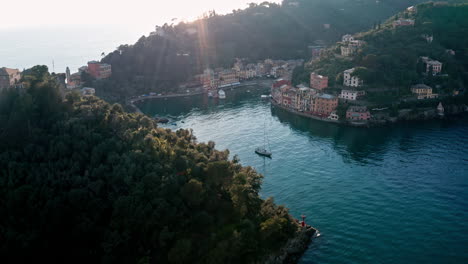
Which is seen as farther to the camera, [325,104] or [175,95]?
[175,95]

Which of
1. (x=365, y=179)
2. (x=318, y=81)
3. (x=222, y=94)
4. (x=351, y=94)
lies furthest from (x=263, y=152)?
(x=222, y=94)

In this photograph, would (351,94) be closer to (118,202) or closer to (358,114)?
(358,114)

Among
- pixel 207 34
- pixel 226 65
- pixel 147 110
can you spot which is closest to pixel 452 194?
pixel 147 110

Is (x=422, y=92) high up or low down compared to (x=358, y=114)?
up

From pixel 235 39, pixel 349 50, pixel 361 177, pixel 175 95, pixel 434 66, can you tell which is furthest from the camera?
pixel 235 39

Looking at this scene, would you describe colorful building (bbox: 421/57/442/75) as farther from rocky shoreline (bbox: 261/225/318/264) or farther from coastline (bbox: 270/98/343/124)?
rocky shoreline (bbox: 261/225/318/264)

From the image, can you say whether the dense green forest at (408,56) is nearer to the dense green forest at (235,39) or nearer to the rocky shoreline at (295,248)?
the dense green forest at (235,39)

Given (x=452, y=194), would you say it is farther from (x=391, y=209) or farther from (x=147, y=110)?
(x=147, y=110)

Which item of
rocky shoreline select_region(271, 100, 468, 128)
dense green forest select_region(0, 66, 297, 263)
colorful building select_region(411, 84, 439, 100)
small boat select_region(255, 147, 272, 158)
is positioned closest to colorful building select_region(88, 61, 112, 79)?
rocky shoreline select_region(271, 100, 468, 128)
